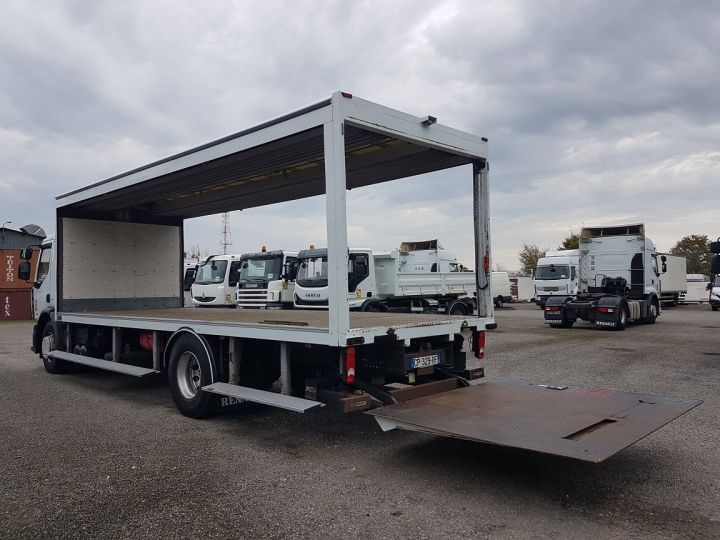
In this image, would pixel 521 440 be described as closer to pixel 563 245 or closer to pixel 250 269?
pixel 250 269

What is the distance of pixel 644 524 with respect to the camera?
11.8 ft

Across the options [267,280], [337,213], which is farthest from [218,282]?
[337,213]

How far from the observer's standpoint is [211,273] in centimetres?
1864

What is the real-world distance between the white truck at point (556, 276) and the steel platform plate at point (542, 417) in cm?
2208

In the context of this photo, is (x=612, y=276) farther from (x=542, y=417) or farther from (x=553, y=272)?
(x=542, y=417)

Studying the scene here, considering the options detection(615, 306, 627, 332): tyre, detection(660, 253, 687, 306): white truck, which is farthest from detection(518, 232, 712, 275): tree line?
detection(615, 306, 627, 332): tyre

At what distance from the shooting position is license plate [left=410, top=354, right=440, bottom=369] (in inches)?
212

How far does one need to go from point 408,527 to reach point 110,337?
6931mm

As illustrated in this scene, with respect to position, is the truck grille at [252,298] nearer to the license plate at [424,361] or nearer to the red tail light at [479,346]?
the red tail light at [479,346]

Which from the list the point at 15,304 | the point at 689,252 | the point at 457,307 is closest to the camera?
the point at 457,307

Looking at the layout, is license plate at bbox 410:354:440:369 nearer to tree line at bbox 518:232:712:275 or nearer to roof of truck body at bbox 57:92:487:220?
roof of truck body at bbox 57:92:487:220

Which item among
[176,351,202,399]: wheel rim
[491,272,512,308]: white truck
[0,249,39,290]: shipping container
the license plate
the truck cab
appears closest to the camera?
the license plate

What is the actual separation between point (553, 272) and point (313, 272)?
15.8 metres

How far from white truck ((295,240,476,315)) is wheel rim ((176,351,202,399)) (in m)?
7.41
